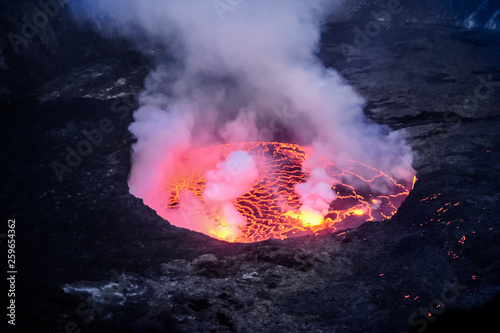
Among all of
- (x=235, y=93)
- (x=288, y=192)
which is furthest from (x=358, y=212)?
(x=235, y=93)

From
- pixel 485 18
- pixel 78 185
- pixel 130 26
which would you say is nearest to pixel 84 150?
pixel 78 185

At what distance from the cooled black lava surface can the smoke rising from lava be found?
640 millimetres

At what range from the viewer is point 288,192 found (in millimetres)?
5191

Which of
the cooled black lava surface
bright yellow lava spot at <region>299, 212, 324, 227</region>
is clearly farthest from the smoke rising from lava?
the cooled black lava surface

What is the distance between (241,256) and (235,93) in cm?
492

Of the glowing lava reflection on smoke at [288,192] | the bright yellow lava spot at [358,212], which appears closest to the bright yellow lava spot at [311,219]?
the glowing lava reflection on smoke at [288,192]

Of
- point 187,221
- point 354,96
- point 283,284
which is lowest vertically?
point 283,284

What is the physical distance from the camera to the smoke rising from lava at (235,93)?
547 cm

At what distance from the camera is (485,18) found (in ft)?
34.8

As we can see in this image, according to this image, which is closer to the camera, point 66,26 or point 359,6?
point 66,26

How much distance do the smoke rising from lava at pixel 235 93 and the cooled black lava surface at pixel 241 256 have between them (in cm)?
64

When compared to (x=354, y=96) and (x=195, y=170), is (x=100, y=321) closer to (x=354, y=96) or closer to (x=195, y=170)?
(x=195, y=170)

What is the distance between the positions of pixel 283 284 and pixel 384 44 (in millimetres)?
9288

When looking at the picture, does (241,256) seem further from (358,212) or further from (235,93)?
(235,93)
